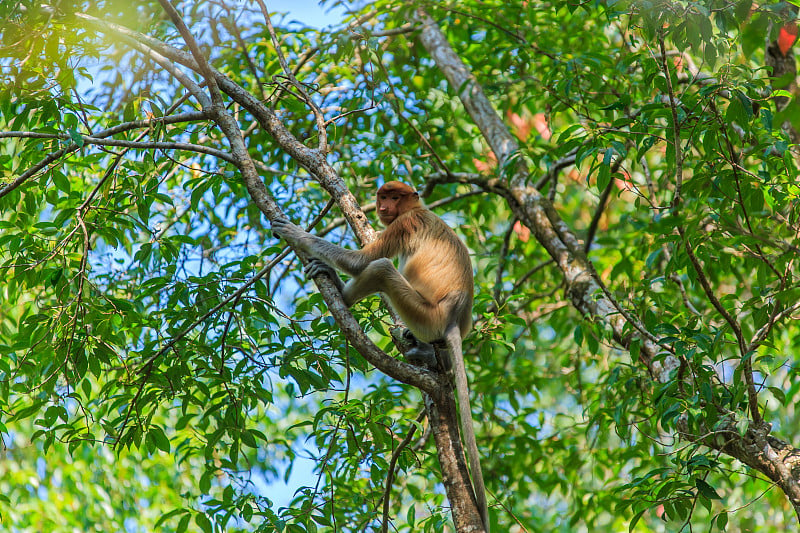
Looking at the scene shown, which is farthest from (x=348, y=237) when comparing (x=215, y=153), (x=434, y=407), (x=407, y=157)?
(x=434, y=407)

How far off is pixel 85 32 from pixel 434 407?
252cm

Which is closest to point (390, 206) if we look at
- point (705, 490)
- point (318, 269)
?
point (318, 269)

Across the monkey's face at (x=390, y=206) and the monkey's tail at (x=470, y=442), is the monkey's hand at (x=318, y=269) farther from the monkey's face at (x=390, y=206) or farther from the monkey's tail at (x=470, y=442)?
the monkey's face at (x=390, y=206)

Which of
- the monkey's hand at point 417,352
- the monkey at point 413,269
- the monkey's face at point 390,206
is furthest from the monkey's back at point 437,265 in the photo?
the monkey's hand at point 417,352

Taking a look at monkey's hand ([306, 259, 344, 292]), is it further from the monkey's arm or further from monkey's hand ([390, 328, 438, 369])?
monkey's hand ([390, 328, 438, 369])

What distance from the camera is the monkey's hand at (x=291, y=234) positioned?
3.84 m

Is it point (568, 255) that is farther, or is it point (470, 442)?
point (568, 255)

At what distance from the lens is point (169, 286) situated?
13.3 ft

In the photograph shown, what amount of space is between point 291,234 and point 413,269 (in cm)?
94

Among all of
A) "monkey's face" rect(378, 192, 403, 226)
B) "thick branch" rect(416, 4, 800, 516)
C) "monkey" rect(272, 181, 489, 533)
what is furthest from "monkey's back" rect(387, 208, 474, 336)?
"thick branch" rect(416, 4, 800, 516)

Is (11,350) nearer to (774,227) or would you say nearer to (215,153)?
(215,153)

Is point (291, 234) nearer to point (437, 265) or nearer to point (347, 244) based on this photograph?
point (437, 265)

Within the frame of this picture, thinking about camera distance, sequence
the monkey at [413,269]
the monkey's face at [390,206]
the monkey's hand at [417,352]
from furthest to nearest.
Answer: the monkey's face at [390,206] → the monkey at [413,269] → the monkey's hand at [417,352]

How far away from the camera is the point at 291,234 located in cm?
396
